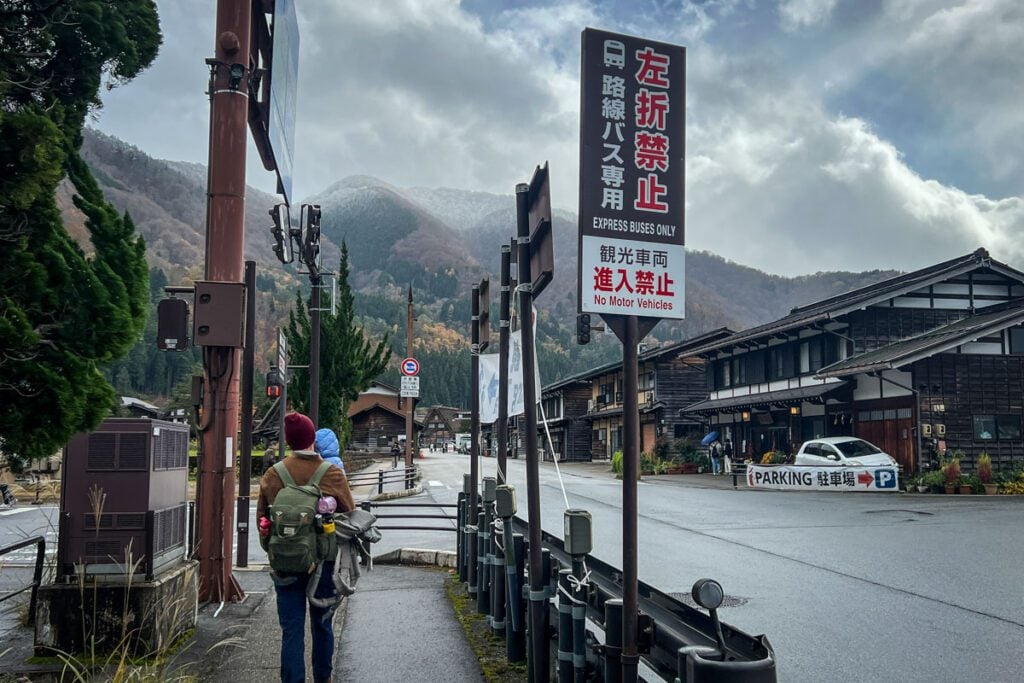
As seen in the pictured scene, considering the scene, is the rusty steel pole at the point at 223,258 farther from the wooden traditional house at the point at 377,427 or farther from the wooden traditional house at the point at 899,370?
the wooden traditional house at the point at 377,427

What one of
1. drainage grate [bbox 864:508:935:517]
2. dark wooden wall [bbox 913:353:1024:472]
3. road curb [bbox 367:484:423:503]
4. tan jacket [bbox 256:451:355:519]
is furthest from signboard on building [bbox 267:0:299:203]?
dark wooden wall [bbox 913:353:1024:472]

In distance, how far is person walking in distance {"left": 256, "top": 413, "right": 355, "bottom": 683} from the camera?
5.09 m

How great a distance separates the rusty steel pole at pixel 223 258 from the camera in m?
8.17

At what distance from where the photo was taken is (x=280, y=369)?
15.5 m

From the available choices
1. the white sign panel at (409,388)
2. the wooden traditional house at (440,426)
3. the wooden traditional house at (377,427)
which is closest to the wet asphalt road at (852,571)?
the white sign panel at (409,388)

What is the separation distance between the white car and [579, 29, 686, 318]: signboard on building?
22.3 metres

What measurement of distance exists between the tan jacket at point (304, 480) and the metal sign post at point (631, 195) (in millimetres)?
2002

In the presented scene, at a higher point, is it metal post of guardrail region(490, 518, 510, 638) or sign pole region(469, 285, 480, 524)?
sign pole region(469, 285, 480, 524)

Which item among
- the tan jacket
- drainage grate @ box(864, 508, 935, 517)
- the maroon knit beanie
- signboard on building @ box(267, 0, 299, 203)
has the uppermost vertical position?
signboard on building @ box(267, 0, 299, 203)

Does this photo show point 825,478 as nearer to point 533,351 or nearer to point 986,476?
point 986,476

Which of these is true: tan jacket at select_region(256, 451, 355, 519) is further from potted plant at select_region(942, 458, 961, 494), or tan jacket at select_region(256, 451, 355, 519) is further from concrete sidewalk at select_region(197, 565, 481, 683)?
potted plant at select_region(942, 458, 961, 494)

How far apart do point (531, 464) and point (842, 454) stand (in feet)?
74.4

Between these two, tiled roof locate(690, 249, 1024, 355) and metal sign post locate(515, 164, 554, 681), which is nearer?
metal sign post locate(515, 164, 554, 681)

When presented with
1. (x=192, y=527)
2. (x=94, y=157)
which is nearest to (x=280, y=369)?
(x=192, y=527)
